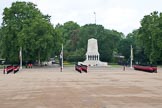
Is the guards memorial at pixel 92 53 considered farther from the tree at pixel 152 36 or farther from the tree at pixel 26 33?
the tree at pixel 26 33

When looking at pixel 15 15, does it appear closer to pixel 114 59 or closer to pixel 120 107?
pixel 114 59

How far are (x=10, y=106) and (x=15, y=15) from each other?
74298 mm

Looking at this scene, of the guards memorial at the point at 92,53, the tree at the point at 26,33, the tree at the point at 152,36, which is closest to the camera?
the tree at the point at 26,33

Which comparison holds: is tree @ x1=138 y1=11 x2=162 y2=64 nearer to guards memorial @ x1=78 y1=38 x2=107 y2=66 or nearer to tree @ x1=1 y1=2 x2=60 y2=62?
guards memorial @ x1=78 y1=38 x2=107 y2=66

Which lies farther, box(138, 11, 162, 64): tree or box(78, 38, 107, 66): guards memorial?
box(78, 38, 107, 66): guards memorial

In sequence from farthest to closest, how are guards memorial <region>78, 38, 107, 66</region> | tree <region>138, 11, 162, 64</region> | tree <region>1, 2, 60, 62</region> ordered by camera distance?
guards memorial <region>78, 38, 107, 66</region> → tree <region>138, 11, 162, 64</region> → tree <region>1, 2, 60, 62</region>

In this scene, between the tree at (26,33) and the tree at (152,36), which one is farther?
the tree at (152,36)

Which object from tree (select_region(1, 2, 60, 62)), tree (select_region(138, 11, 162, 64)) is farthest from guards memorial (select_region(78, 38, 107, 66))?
tree (select_region(1, 2, 60, 62))

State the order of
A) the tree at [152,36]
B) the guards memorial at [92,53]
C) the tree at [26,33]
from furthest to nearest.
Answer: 1. the guards memorial at [92,53]
2. the tree at [152,36]
3. the tree at [26,33]

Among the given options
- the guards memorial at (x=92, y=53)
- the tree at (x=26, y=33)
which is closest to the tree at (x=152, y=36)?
the guards memorial at (x=92, y=53)

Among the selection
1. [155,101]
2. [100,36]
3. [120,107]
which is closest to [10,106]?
[120,107]

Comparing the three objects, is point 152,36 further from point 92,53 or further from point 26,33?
point 26,33

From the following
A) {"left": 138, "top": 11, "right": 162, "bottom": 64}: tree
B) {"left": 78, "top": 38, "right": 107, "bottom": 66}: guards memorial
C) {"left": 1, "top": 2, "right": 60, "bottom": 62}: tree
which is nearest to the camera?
{"left": 1, "top": 2, "right": 60, "bottom": 62}: tree

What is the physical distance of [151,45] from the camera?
320 feet
